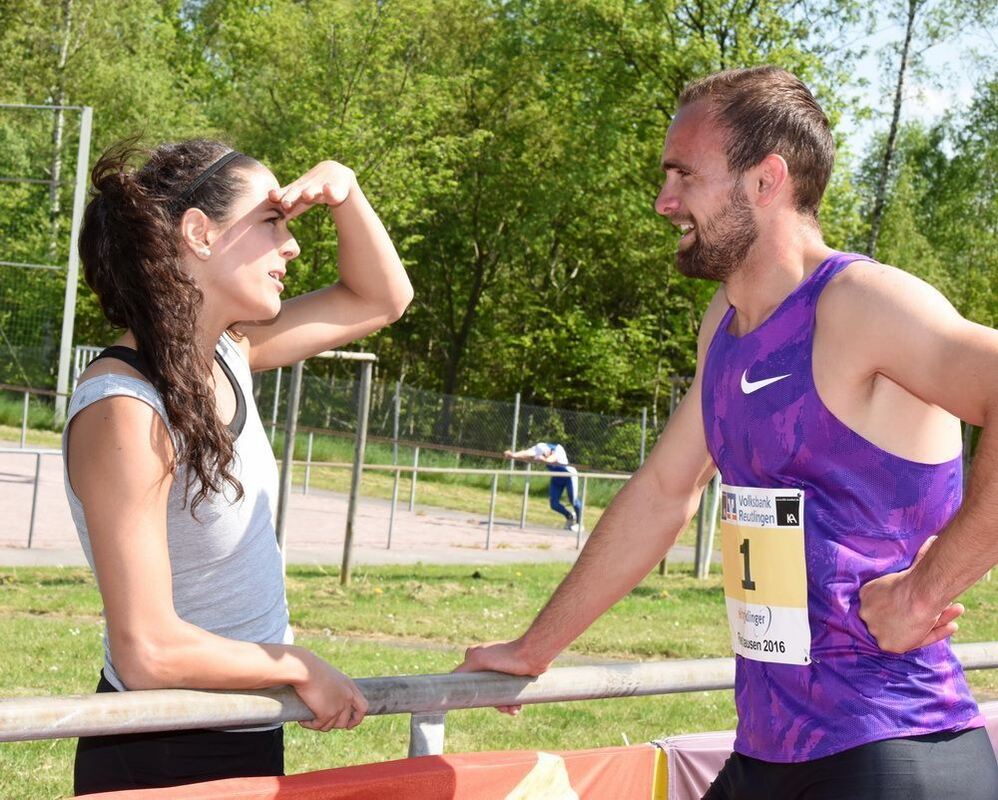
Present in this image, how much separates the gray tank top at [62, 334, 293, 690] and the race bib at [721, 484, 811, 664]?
804 mm

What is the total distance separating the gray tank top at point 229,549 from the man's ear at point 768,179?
3.17 feet

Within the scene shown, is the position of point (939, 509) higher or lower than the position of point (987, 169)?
lower

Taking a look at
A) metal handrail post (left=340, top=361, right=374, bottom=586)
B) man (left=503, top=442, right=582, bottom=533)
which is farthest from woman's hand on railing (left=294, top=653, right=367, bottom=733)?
man (left=503, top=442, right=582, bottom=533)

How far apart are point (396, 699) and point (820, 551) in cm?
71

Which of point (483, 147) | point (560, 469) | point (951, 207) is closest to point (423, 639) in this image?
point (560, 469)

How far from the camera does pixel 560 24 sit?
33688 mm

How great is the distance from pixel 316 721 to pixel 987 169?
46.4 meters

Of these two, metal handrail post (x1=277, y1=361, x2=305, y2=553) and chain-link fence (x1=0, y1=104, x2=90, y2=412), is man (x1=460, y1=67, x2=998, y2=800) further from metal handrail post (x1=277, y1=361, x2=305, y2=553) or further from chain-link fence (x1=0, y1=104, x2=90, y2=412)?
chain-link fence (x1=0, y1=104, x2=90, y2=412)

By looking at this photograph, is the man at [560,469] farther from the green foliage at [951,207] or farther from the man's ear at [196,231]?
the green foliage at [951,207]

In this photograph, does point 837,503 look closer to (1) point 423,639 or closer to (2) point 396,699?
(2) point 396,699

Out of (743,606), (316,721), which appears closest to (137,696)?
(316,721)

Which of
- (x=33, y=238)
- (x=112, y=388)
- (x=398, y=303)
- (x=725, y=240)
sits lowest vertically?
(x=112, y=388)

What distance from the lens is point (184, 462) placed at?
2061mm

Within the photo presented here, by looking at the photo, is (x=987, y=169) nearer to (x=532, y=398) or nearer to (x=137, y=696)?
(x=532, y=398)
